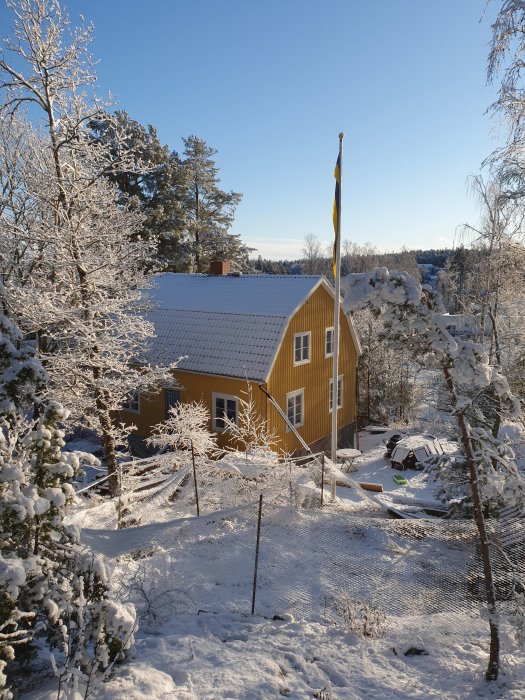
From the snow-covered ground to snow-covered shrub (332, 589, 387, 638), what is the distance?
0.05m

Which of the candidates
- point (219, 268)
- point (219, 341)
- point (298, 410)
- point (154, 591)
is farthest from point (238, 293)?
point (154, 591)

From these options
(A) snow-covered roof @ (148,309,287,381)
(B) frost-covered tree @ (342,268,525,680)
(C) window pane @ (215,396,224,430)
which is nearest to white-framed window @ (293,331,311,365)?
(A) snow-covered roof @ (148,309,287,381)

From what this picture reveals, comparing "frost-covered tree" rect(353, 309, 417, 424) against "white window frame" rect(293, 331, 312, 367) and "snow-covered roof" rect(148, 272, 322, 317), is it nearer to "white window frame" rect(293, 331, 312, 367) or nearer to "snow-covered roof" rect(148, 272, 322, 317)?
"white window frame" rect(293, 331, 312, 367)

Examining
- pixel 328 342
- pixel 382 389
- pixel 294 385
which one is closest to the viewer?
pixel 294 385

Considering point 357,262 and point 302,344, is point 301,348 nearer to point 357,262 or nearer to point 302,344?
point 302,344

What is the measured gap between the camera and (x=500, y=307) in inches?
814

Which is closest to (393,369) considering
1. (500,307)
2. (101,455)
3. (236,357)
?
(500,307)

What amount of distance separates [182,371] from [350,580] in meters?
11.5

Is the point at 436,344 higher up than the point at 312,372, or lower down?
higher up

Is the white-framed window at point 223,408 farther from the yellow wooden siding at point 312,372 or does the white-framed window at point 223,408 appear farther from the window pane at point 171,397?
the window pane at point 171,397

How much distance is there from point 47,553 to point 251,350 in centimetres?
1223

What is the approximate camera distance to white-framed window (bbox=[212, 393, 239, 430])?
16.5 metres

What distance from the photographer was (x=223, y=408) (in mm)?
16766

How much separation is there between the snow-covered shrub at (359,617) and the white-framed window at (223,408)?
32.6 ft
